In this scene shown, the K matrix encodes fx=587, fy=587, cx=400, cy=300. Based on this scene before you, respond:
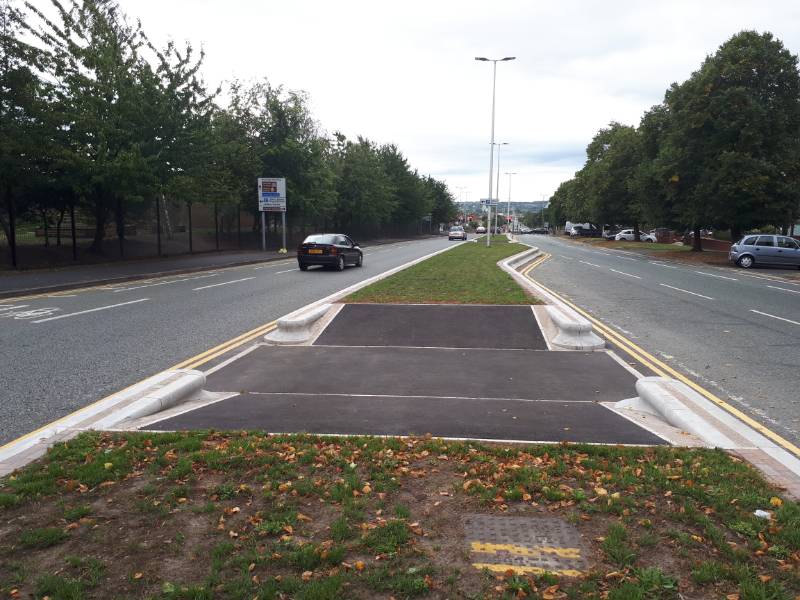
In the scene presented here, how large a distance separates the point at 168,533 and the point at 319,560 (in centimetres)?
97

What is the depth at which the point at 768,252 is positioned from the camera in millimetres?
30328

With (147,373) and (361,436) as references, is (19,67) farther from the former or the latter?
(361,436)

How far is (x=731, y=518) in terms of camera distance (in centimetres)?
362

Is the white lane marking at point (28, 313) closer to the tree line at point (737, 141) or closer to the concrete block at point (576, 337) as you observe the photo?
the concrete block at point (576, 337)

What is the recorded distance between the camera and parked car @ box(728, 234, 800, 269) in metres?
30.1

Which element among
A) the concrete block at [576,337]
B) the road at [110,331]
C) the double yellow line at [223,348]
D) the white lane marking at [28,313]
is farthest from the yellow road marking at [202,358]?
the concrete block at [576,337]

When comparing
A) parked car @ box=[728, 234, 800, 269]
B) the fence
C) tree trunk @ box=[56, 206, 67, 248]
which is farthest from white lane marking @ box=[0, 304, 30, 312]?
parked car @ box=[728, 234, 800, 269]

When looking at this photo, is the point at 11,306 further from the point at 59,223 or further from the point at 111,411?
the point at 59,223

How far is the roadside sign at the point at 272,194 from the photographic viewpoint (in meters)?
35.7

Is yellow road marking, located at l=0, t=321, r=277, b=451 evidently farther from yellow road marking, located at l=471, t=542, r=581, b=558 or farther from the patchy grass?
yellow road marking, located at l=471, t=542, r=581, b=558

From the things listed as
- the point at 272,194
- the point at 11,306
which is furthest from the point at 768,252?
the point at 11,306

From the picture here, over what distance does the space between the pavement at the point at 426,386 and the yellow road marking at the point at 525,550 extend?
1.78 metres

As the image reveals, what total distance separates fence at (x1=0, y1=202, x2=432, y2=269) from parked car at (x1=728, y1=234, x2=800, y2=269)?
1133 inches

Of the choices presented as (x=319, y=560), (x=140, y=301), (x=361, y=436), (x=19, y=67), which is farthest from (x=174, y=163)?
(x=319, y=560)
